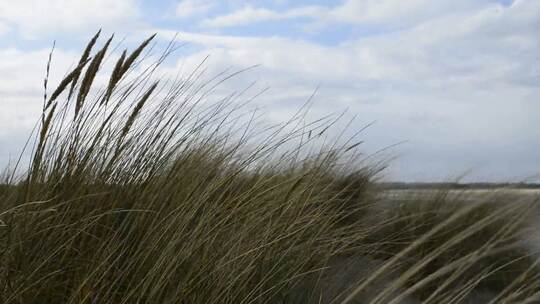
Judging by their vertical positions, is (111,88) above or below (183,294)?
above

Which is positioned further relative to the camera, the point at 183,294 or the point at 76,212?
the point at 76,212

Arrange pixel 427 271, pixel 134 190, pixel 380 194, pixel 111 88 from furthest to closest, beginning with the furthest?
pixel 380 194
pixel 427 271
pixel 134 190
pixel 111 88

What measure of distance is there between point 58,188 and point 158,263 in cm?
61

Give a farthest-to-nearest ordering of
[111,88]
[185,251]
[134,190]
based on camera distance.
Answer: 1. [134,190]
2. [111,88]
3. [185,251]

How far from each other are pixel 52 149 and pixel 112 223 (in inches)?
17.0

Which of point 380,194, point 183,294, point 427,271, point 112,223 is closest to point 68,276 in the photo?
point 112,223

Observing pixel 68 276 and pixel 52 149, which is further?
pixel 52 149

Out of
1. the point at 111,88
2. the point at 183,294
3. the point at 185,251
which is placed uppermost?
the point at 111,88

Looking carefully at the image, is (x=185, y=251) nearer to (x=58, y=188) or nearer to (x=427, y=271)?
(x=58, y=188)

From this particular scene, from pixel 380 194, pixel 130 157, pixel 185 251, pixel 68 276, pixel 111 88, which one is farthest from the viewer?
pixel 380 194

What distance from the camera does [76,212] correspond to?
85.2 inches

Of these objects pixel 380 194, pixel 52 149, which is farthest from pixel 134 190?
pixel 380 194

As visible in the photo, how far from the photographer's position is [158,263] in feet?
5.92

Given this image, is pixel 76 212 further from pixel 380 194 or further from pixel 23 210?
pixel 380 194
